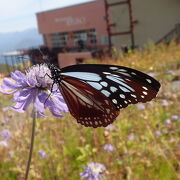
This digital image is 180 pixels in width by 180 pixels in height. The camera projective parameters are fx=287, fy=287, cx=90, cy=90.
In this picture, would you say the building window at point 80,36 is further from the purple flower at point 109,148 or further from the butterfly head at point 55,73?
the butterfly head at point 55,73

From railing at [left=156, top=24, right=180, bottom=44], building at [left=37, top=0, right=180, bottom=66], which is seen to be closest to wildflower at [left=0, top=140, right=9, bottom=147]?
building at [left=37, top=0, right=180, bottom=66]

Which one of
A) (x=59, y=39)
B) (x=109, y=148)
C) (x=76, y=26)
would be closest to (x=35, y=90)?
(x=109, y=148)

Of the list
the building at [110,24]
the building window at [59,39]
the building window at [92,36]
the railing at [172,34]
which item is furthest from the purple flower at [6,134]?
the building window at [59,39]

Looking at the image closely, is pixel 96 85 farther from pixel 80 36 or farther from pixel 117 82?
pixel 80 36

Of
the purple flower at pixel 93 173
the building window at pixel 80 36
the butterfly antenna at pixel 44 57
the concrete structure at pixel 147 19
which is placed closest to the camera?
the butterfly antenna at pixel 44 57

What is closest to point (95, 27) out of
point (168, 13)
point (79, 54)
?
point (79, 54)

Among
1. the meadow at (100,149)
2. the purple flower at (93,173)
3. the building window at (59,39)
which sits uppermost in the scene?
the purple flower at (93,173)

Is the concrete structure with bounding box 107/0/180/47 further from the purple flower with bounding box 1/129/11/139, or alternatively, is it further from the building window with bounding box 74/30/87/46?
the purple flower with bounding box 1/129/11/139

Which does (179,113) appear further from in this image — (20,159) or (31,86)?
(31,86)
